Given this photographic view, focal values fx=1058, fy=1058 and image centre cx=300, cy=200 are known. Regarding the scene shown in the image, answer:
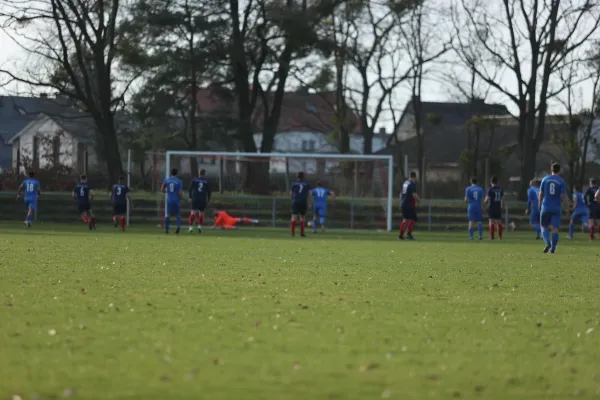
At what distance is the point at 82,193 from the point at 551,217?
18119mm

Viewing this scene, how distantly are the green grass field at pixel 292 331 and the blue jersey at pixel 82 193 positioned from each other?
61.0 ft

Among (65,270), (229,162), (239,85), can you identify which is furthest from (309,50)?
(65,270)

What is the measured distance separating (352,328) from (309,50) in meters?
36.0

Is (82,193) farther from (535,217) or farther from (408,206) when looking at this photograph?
(535,217)

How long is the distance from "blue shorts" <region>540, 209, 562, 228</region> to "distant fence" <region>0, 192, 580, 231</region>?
54.2 feet

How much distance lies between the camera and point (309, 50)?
146 ft

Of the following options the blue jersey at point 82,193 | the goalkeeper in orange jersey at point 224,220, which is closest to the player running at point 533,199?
the goalkeeper in orange jersey at point 224,220

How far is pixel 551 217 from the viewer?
23.4 m

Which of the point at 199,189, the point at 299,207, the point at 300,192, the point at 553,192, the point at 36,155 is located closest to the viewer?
the point at 553,192

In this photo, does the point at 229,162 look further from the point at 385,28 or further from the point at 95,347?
the point at 95,347

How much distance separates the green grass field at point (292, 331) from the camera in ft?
22.1

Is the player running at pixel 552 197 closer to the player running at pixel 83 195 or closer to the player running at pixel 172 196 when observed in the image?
the player running at pixel 172 196

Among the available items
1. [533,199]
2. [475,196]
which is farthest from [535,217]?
[475,196]

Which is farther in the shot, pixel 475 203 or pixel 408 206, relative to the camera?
pixel 475 203
